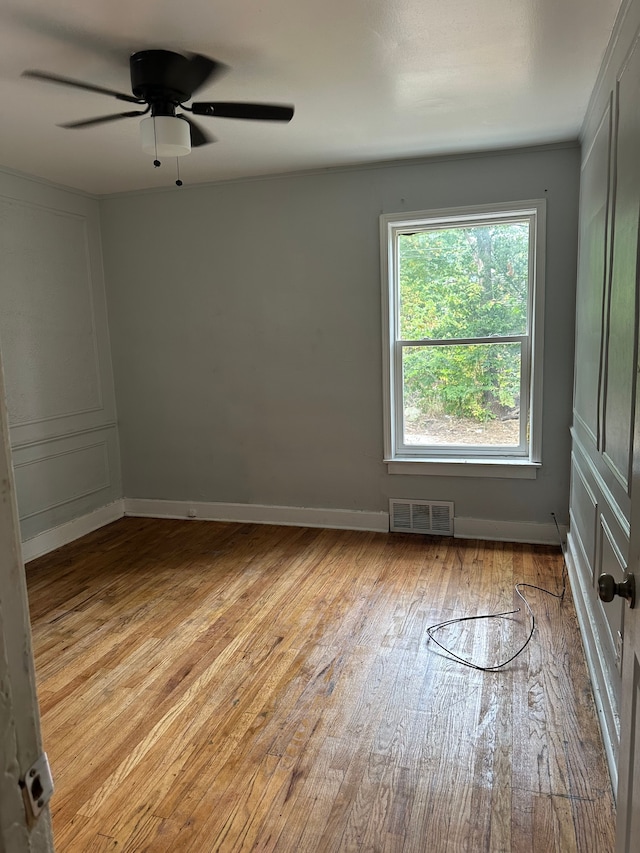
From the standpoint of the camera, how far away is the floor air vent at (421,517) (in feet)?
13.7

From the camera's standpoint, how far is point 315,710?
90.1 inches

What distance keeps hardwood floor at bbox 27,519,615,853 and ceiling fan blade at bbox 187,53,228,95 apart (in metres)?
2.57

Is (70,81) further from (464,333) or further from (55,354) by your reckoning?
(464,333)

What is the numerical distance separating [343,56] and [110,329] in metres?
3.09

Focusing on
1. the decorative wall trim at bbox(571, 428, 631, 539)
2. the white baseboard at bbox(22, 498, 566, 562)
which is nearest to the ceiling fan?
the decorative wall trim at bbox(571, 428, 631, 539)

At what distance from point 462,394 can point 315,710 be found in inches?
96.6

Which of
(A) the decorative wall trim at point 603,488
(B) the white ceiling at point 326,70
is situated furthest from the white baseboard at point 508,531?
(B) the white ceiling at point 326,70

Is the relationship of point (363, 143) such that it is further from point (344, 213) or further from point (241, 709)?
point (241, 709)

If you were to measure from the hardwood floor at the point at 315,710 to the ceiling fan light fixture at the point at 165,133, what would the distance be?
2.28 m

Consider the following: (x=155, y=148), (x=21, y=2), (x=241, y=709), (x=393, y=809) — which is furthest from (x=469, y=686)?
(x=21, y=2)

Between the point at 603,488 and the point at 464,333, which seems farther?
the point at 464,333

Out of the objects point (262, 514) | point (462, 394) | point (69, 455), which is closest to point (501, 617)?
point (462, 394)

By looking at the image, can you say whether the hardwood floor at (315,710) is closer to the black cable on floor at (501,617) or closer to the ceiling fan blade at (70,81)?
the black cable on floor at (501,617)

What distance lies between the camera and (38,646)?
2.85 meters
